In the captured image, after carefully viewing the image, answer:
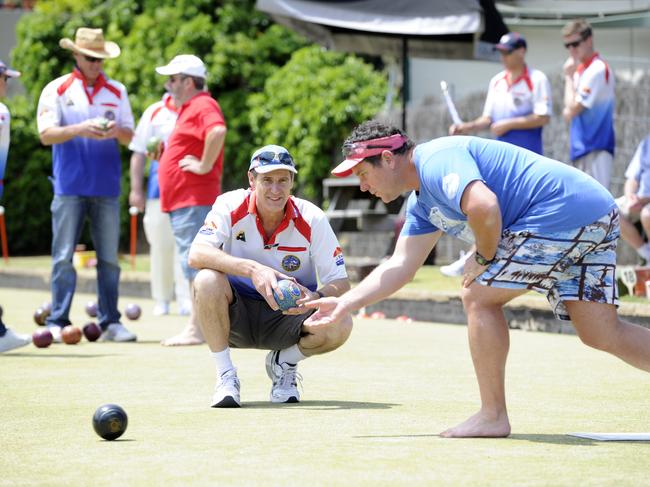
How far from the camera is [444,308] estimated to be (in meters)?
10.0

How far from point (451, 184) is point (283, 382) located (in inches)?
67.5

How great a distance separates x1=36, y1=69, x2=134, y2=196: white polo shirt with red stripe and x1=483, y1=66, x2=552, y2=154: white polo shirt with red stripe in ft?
10.1

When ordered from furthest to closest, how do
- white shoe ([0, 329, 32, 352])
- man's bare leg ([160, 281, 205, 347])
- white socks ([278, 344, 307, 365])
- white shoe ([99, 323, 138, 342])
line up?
white shoe ([99, 323, 138, 342]), man's bare leg ([160, 281, 205, 347]), white shoe ([0, 329, 32, 352]), white socks ([278, 344, 307, 365])

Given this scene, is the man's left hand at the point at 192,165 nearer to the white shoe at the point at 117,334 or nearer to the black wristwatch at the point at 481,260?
the white shoe at the point at 117,334

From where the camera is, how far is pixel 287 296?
18.2 feet

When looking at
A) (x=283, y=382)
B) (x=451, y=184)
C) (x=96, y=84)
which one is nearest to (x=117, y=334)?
(x=96, y=84)

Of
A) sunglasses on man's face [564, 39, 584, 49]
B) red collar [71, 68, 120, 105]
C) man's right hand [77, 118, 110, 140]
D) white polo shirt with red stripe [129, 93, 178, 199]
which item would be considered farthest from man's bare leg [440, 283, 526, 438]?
sunglasses on man's face [564, 39, 584, 49]

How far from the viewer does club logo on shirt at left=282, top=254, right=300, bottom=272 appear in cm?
603

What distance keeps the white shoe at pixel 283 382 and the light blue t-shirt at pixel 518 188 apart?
1433 mm

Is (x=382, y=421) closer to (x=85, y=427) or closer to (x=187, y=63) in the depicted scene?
(x=85, y=427)

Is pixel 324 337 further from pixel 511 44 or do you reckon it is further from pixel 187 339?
pixel 511 44

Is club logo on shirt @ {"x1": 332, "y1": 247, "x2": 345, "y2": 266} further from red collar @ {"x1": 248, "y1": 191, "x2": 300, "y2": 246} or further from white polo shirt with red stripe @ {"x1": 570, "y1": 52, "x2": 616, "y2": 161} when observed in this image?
white polo shirt with red stripe @ {"x1": 570, "y1": 52, "x2": 616, "y2": 161}

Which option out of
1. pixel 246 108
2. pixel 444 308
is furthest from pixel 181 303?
pixel 246 108

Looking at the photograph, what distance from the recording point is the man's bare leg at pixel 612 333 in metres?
4.88
